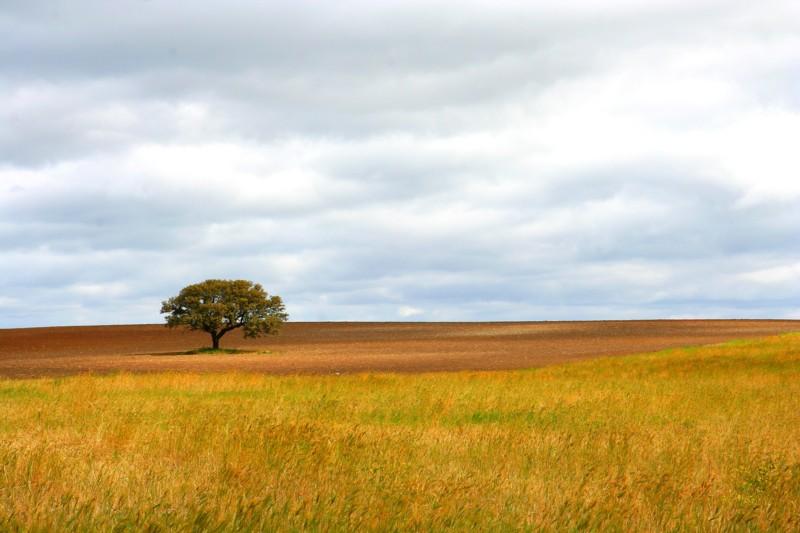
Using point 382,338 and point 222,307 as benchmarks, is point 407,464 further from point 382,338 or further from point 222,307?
point 382,338

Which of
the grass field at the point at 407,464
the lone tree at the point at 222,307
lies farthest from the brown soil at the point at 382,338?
the grass field at the point at 407,464

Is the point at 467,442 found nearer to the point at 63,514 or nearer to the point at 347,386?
the point at 63,514

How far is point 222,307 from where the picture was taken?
72.0 m

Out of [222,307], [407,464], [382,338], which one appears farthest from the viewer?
[382,338]

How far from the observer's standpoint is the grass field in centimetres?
733

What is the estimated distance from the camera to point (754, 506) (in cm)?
840

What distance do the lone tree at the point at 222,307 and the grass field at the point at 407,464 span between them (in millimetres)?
50335

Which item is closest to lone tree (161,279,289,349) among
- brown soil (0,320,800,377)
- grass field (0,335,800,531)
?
brown soil (0,320,800,377)

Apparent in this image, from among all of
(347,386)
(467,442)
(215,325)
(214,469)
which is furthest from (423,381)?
(215,325)

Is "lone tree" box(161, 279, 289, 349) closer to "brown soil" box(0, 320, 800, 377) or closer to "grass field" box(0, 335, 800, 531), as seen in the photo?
"brown soil" box(0, 320, 800, 377)

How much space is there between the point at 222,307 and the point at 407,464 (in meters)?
63.8

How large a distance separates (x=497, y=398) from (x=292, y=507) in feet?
50.4

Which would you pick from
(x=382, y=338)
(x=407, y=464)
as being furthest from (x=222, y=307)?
(x=407, y=464)

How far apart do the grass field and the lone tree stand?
50.3 m
